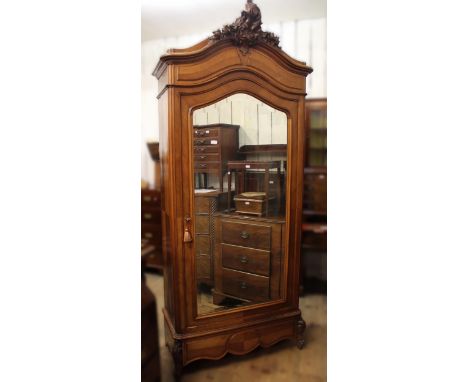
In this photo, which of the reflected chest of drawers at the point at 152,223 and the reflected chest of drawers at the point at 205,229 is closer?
the reflected chest of drawers at the point at 152,223

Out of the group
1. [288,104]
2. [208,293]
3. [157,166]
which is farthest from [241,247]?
[288,104]

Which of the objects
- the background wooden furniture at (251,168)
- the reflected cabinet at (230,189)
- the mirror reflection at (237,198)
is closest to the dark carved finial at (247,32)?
the reflected cabinet at (230,189)

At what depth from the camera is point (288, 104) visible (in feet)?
3.03

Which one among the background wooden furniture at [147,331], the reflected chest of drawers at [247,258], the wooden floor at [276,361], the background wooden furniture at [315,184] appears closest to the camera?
the background wooden furniture at [147,331]

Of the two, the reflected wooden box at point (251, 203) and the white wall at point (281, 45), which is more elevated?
the white wall at point (281, 45)

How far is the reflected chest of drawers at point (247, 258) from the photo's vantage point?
2.88 ft

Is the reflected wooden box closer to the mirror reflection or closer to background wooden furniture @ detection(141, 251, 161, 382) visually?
the mirror reflection

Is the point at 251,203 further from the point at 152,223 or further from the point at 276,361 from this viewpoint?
the point at 276,361

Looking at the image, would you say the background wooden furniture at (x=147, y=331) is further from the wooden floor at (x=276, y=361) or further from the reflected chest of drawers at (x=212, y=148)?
the reflected chest of drawers at (x=212, y=148)

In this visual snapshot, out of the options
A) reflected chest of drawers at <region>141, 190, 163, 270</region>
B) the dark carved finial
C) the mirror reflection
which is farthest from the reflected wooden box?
the dark carved finial

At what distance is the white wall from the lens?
0.71 m
